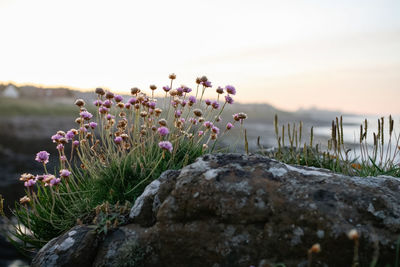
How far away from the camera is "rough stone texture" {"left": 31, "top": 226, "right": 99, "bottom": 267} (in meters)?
3.57

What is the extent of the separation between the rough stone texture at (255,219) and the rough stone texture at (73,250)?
4.7 inches

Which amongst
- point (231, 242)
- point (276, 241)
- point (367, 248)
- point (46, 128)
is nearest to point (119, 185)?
point (231, 242)

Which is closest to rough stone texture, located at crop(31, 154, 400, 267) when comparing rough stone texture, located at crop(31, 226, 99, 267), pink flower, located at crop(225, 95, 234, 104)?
rough stone texture, located at crop(31, 226, 99, 267)

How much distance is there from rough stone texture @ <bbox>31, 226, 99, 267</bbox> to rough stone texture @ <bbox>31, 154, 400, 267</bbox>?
4.7 inches

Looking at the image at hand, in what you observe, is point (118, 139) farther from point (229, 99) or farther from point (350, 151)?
point (350, 151)

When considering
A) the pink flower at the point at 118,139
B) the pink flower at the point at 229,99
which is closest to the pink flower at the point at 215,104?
the pink flower at the point at 229,99

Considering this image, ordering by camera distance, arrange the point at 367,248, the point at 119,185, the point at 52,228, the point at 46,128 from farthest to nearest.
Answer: the point at 46,128
the point at 52,228
the point at 119,185
the point at 367,248

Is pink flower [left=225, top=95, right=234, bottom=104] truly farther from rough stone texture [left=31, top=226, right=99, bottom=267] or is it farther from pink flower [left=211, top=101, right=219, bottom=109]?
rough stone texture [left=31, top=226, right=99, bottom=267]

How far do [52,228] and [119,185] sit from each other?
134cm

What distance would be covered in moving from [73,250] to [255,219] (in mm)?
1895

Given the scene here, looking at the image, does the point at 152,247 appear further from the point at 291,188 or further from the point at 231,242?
the point at 291,188

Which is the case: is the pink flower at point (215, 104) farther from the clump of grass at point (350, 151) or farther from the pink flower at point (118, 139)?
the pink flower at point (118, 139)

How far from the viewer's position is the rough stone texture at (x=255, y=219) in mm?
2963

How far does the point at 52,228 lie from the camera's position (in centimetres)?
515
